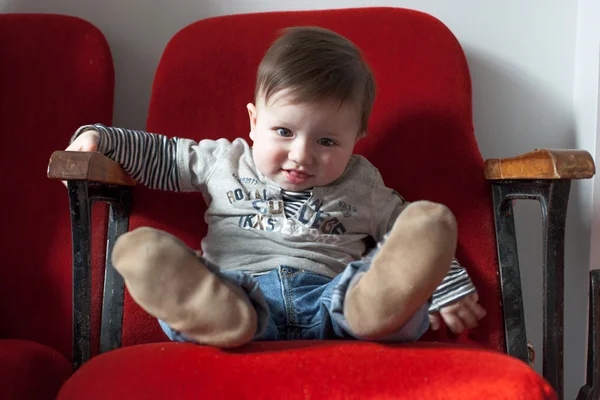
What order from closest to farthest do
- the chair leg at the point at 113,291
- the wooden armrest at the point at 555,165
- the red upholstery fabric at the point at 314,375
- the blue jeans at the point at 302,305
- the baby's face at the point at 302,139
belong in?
1. the red upholstery fabric at the point at 314,375
2. the blue jeans at the point at 302,305
3. the wooden armrest at the point at 555,165
4. the baby's face at the point at 302,139
5. the chair leg at the point at 113,291

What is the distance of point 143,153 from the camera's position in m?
1.09

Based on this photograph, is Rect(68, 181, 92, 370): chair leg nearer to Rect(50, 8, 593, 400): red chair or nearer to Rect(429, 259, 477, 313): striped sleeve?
Rect(50, 8, 593, 400): red chair

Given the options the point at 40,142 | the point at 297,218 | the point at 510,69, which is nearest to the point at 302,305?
the point at 297,218

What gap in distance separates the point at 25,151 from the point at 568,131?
1101 millimetres

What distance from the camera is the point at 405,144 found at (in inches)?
47.5

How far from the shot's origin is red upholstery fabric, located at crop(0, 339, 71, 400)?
89 centimetres

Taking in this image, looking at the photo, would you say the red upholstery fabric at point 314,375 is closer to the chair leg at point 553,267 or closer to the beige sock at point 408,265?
the beige sock at point 408,265

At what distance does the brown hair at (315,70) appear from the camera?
98 centimetres

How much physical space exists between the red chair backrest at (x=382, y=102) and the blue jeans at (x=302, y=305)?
24 cm

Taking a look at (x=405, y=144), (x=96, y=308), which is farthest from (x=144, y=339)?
(x=405, y=144)

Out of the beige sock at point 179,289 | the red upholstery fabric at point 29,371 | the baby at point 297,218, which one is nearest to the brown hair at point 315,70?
the baby at point 297,218

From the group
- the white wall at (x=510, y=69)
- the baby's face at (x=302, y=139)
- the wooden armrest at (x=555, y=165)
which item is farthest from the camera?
the white wall at (x=510, y=69)

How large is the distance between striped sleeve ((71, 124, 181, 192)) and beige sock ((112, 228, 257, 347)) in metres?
0.37

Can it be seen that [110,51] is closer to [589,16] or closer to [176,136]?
[176,136]
